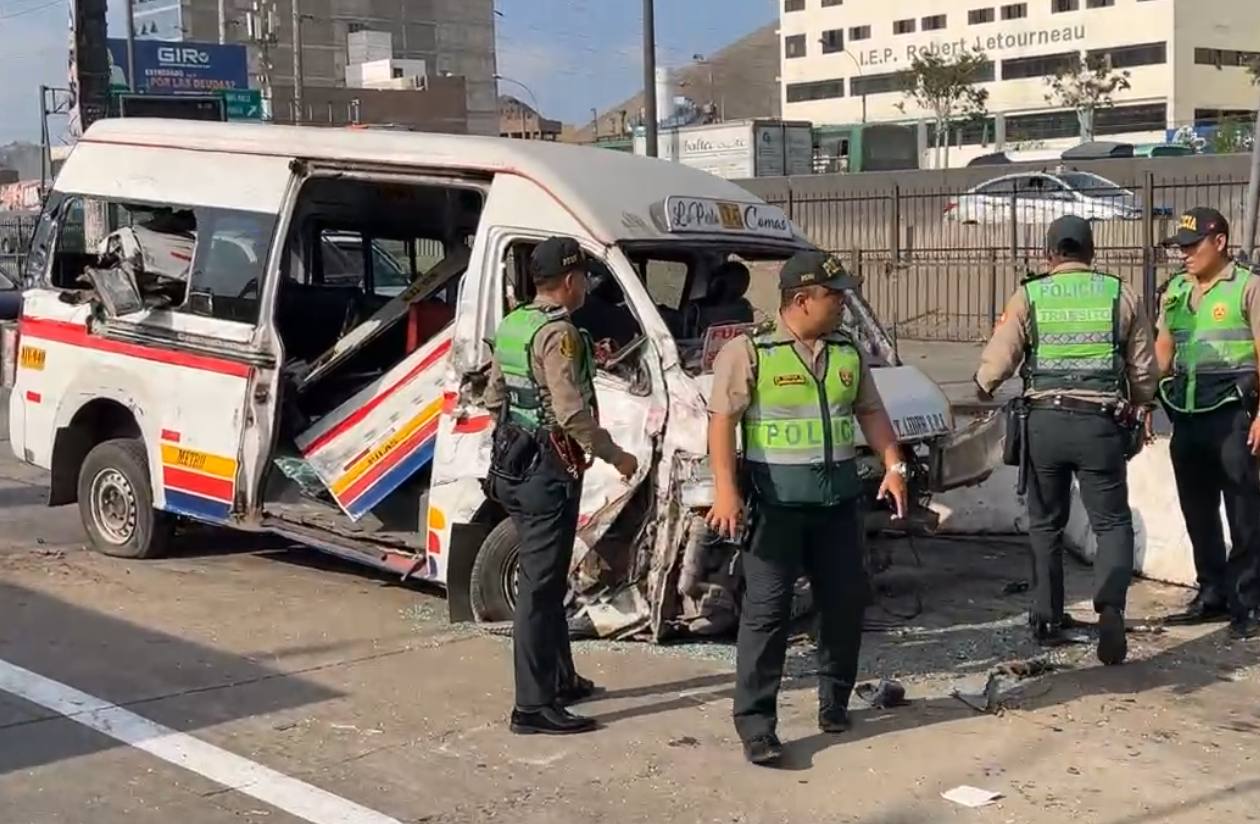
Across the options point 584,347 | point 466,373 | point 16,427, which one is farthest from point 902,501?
point 16,427

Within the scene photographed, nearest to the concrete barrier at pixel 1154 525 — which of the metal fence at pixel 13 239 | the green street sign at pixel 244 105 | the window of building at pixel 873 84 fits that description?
the metal fence at pixel 13 239

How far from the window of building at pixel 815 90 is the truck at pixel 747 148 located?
50.2m

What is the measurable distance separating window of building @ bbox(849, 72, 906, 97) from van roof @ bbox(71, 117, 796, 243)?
83.7 m

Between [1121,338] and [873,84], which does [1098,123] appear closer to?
[873,84]

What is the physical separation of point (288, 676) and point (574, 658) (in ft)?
3.91

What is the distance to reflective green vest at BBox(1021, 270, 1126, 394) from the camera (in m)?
Result: 6.36

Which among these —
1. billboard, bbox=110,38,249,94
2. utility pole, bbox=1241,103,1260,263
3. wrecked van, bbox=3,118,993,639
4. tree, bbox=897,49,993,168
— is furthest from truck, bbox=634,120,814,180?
wrecked van, bbox=3,118,993,639

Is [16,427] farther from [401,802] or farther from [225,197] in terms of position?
[401,802]

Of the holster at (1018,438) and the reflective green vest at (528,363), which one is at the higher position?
the reflective green vest at (528,363)

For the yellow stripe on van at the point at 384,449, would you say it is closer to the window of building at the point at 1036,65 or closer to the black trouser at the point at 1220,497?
the black trouser at the point at 1220,497

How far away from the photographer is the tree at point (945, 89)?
72.8 metres

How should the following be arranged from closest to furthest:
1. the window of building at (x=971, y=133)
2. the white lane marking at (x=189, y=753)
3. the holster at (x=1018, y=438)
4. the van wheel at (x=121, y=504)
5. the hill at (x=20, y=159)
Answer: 1. the white lane marking at (x=189, y=753)
2. the holster at (x=1018, y=438)
3. the van wheel at (x=121, y=504)
4. the window of building at (x=971, y=133)
5. the hill at (x=20, y=159)

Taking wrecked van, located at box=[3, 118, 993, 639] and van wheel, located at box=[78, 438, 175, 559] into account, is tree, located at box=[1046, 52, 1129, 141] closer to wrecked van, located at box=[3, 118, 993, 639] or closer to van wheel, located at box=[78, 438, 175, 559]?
wrecked van, located at box=[3, 118, 993, 639]

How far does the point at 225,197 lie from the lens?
830cm
